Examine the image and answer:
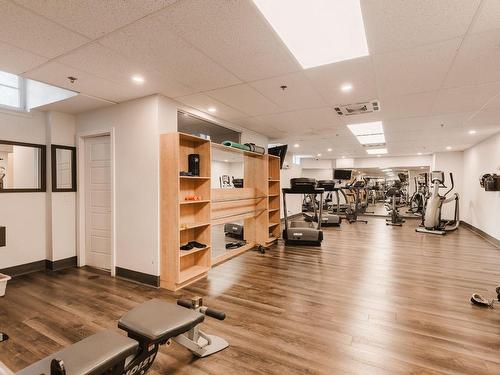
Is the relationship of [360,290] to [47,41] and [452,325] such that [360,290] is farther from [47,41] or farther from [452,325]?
[47,41]

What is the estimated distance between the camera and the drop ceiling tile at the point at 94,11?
71.2 inches

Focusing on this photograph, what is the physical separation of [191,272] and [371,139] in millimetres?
6018

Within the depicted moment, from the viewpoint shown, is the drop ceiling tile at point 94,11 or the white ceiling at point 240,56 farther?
the white ceiling at point 240,56

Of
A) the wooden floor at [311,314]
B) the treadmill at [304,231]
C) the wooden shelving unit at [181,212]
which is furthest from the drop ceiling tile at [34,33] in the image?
the treadmill at [304,231]

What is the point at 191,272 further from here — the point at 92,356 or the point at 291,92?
the point at 291,92

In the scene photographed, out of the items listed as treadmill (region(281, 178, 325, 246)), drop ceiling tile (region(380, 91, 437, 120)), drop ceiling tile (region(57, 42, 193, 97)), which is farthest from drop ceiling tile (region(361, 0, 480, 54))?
treadmill (region(281, 178, 325, 246))

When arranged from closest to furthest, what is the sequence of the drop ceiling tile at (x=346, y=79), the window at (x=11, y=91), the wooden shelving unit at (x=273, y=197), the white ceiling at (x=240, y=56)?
1. the white ceiling at (x=240, y=56)
2. the drop ceiling tile at (x=346, y=79)
3. the window at (x=11, y=91)
4. the wooden shelving unit at (x=273, y=197)

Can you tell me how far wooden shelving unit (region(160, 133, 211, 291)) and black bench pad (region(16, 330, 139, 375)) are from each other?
6.97 feet

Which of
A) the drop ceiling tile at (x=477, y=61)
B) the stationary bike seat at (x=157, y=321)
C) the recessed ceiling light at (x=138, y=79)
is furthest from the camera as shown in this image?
the recessed ceiling light at (x=138, y=79)

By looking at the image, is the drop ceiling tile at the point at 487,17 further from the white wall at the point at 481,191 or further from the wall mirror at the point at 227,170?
the white wall at the point at 481,191

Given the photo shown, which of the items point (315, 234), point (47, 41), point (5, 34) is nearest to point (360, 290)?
point (315, 234)

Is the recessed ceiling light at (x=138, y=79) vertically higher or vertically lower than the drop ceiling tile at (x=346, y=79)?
higher

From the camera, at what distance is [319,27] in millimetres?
2139

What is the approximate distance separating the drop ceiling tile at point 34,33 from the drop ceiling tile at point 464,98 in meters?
4.29
